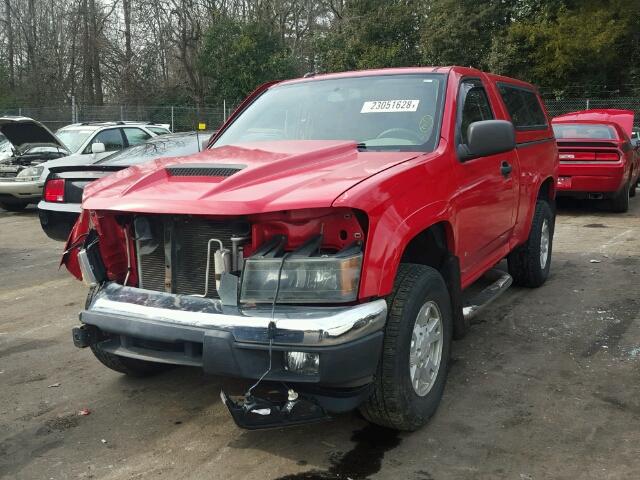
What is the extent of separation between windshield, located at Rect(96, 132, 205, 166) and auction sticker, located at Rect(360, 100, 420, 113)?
340 centimetres

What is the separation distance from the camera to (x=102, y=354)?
4.00 metres

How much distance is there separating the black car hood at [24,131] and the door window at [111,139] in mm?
1896

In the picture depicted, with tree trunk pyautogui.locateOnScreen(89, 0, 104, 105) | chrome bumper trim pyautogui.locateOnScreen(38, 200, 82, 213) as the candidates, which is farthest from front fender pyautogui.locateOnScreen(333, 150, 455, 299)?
tree trunk pyautogui.locateOnScreen(89, 0, 104, 105)

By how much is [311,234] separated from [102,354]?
1.68 metres

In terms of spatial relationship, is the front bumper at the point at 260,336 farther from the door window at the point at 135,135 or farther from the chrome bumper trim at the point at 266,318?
the door window at the point at 135,135

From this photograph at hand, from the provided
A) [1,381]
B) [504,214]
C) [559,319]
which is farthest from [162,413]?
[559,319]

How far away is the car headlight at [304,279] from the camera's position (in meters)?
2.94

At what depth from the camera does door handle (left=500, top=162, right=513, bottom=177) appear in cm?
488

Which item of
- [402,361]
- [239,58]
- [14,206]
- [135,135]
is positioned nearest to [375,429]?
[402,361]

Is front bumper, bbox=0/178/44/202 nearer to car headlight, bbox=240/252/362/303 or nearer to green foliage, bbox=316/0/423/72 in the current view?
car headlight, bbox=240/252/362/303

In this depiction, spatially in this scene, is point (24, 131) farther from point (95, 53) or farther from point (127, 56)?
point (95, 53)

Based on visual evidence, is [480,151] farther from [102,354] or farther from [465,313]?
[102,354]

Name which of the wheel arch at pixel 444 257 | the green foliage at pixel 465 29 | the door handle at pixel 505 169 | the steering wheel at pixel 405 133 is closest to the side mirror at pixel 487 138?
the steering wheel at pixel 405 133

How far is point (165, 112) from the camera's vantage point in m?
26.2
